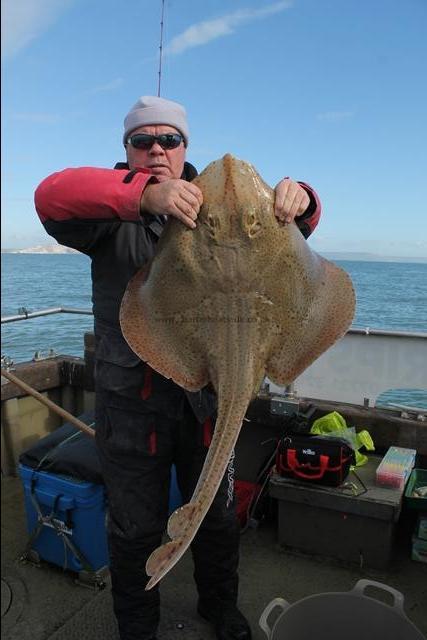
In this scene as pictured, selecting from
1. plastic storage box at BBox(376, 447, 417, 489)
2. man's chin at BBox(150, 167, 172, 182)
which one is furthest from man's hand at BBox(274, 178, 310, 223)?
plastic storage box at BBox(376, 447, 417, 489)

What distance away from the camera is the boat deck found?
3.13 meters

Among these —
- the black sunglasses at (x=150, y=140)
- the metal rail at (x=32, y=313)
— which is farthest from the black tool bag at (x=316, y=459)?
the metal rail at (x=32, y=313)

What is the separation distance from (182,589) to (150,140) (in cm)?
289

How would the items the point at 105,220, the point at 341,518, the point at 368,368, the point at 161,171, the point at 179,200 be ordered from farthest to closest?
the point at 368,368 < the point at 341,518 < the point at 161,171 < the point at 105,220 < the point at 179,200

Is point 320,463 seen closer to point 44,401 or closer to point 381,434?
point 381,434

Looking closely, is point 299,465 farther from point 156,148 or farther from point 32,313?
point 32,313

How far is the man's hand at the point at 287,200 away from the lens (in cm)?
197

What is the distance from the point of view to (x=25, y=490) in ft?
12.3

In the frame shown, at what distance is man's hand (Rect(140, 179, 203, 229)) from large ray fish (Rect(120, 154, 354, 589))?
4 cm

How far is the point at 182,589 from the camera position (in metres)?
3.47

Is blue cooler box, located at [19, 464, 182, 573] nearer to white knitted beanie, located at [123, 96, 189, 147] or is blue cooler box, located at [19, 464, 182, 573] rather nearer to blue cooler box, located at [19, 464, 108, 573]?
blue cooler box, located at [19, 464, 108, 573]

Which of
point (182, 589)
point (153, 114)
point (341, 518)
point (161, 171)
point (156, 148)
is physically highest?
point (153, 114)

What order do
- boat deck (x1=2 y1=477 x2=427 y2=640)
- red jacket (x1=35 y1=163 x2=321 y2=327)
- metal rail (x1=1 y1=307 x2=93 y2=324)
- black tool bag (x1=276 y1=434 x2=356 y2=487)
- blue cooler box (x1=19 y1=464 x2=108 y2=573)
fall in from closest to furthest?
red jacket (x1=35 y1=163 x2=321 y2=327), boat deck (x1=2 y1=477 x2=427 y2=640), blue cooler box (x1=19 y1=464 x2=108 y2=573), black tool bag (x1=276 y1=434 x2=356 y2=487), metal rail (x1=1 y1=307 x2=93 y2=324)

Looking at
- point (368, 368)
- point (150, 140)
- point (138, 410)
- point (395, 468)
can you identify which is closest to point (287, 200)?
point (150, 140)
